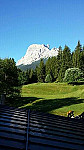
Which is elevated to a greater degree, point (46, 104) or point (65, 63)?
point (65, 63)

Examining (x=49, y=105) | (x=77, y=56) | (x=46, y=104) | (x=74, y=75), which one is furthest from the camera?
(x=77, y=56)

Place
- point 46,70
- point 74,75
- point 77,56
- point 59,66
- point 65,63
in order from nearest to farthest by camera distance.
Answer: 1. point 74,75
2. point 77,56
3. point 65,63
4. point 59,66
5. point 46,70

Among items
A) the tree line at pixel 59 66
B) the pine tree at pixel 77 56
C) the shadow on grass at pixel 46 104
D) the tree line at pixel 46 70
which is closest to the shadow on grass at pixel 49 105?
the shadow on grass at pixel 46 104

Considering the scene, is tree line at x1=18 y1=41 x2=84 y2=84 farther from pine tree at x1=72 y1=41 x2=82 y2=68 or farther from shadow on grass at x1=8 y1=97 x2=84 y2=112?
shadow on grass at x1=8 y1=97 x2=84 y2=112

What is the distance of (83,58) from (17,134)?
7686 centimetres

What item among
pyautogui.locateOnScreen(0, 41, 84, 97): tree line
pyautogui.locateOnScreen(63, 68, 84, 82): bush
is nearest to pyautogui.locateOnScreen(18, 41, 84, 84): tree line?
pyautogui.locateOnScreen(0, 41, 84, 97): tree line

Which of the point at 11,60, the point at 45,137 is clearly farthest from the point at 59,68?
the point at 45,137

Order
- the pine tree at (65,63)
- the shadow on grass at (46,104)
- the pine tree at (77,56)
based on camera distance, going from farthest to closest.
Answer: the pine tree at (65,63) → the pine tree at (77,56) → the shadow on grass at (46,104)

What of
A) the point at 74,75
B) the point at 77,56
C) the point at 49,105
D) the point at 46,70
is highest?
the point at 77,56

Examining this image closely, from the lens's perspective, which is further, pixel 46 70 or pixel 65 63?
pixel 46 70

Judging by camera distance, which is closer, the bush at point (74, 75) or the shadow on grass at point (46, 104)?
the shadow on grass at point (46, 104)

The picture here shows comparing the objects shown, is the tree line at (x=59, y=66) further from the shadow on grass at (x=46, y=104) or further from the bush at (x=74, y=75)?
the shadow on grass at (x=46, y=104)

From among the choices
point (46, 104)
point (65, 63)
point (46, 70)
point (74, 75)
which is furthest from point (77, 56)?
point (46, 104)

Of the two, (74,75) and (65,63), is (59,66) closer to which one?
(65,63)
